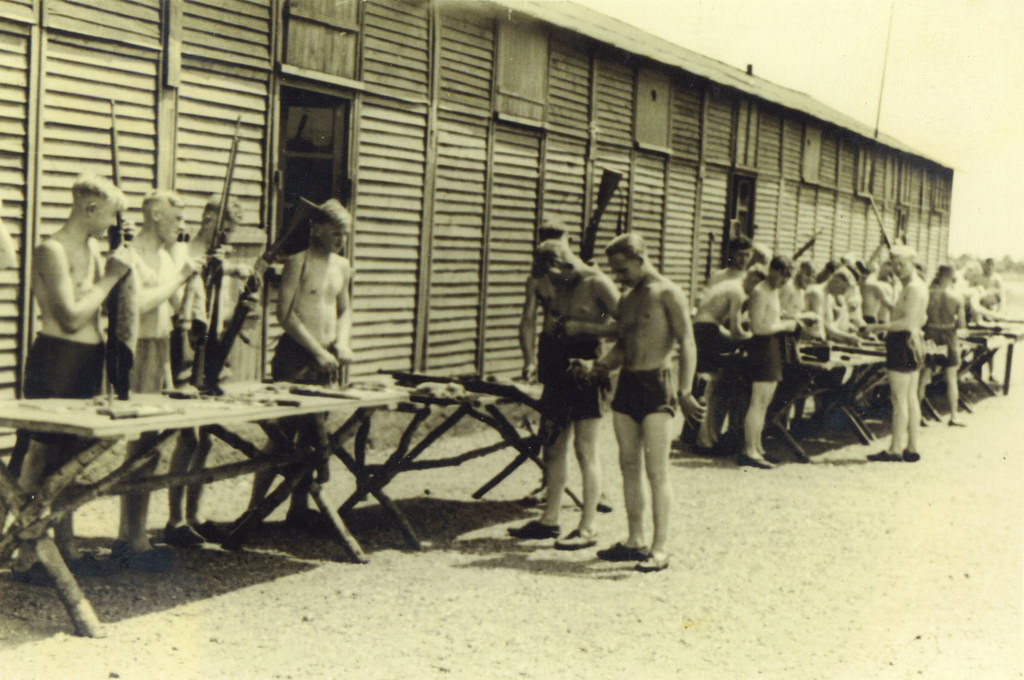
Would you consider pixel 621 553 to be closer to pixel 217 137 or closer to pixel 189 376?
pixel 189 376

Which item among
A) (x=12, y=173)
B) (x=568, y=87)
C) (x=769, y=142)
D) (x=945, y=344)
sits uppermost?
(x=769, y=142)

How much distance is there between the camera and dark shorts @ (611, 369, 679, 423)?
6395 mm

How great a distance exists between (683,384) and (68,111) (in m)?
4.26

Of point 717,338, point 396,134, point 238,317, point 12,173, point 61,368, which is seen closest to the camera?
point 61,368

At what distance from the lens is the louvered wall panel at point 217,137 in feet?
26.6

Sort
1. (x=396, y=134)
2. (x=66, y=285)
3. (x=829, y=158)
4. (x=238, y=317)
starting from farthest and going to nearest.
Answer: (x=829, y=158) → (x=396, y=134) → (x=238, y=317) → (x=66, y=285)

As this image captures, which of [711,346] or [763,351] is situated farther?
[711,346]

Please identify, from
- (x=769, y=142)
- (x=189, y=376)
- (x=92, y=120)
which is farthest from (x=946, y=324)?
(x=92, y=120)

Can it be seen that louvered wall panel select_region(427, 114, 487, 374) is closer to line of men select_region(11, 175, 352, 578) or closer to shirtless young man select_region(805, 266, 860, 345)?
shirtless young man select_region(805, 266, 860, 345)

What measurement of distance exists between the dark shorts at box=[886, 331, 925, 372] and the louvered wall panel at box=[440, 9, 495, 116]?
457 cm

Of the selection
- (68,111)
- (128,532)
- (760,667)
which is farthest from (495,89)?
(760,667)

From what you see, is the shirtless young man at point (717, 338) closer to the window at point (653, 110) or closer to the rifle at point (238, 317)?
the window at point (653, 110)

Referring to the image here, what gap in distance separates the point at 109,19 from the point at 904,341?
734 centimetres

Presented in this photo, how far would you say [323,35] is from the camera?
30.3 ft
